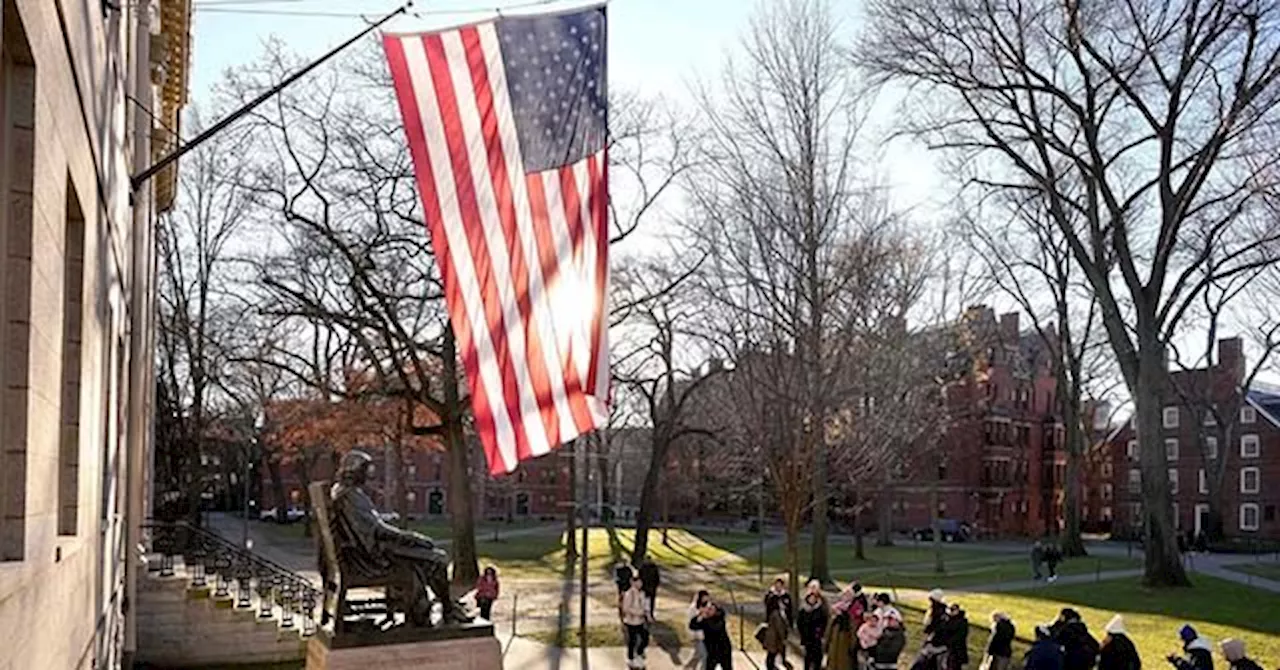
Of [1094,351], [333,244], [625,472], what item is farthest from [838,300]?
[625,472]

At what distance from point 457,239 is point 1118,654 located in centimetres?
958

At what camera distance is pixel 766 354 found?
2531 cm

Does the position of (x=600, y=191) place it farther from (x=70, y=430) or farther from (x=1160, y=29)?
(x=1160, y=29)

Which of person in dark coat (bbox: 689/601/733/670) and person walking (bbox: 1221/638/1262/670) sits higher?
person walking (bbox: 1221/638/1262/670)

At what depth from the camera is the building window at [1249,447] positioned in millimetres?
76456

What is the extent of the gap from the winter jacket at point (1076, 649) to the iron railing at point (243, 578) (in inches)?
518

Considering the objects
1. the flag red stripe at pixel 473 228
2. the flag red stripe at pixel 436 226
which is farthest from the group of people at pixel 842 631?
the flag red stripe at pixel 436 226

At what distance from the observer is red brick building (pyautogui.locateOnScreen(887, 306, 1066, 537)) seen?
2968 inches

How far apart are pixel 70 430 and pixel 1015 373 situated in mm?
78306

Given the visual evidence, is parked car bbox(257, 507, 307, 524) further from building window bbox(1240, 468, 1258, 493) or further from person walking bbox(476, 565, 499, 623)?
building window bbox(1240, 468, 1258, 493)

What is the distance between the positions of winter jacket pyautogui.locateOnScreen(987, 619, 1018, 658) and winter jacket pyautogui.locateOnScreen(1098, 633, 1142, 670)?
1551 millimetres

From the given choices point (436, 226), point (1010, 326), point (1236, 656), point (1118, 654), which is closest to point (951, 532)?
point (1010, 326)

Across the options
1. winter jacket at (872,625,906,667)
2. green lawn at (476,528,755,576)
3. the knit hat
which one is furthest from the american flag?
green lawn at (476,528,755,576)

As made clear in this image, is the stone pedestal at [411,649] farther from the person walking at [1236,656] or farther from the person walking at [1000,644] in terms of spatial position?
the person walking at [1236,656]
